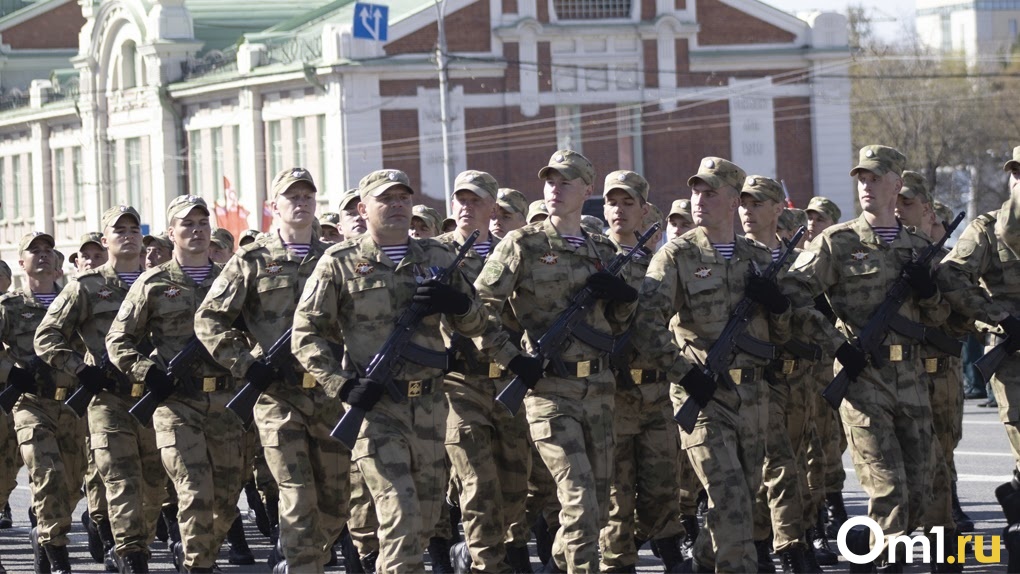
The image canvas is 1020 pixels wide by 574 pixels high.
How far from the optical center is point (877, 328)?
10.8 m

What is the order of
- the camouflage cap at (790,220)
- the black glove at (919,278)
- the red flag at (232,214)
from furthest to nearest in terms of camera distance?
the red flag at (232,214) → the camouflage cap at (790,220) → the black glove at (919,278)

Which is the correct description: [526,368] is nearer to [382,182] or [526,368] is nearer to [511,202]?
[382,182]

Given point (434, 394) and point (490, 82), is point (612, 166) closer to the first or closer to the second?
point (490, 82)

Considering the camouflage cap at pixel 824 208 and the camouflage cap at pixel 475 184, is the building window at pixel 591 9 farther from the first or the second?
the camouflage cap at pixel 475 184

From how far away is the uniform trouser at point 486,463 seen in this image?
1109 cm

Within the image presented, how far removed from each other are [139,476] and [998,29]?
558ft

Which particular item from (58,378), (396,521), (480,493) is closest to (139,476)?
(58,378)

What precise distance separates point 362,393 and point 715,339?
2060mm

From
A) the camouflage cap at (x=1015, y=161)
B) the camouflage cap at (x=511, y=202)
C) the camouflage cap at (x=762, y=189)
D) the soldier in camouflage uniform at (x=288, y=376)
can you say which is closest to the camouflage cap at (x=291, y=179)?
the soldier in camouflage uniform at (x=288, y=376)

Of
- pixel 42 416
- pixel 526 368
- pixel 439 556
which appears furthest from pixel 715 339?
pixel 42 416

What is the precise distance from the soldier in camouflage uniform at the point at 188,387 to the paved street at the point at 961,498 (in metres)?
1.95

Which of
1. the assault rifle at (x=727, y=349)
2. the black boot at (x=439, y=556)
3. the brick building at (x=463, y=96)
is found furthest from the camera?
the brick building at (x=463, y=96)

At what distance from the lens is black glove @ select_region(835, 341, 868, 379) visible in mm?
10602

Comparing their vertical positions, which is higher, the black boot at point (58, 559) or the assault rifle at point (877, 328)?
the assault rifle at point (877, 328)
